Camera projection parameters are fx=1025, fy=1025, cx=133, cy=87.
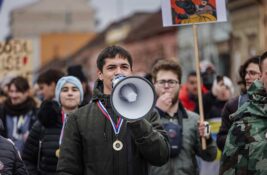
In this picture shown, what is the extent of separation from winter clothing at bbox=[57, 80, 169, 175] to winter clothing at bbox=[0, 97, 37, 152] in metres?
4.32

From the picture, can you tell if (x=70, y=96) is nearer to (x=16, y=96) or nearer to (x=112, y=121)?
(x=16, y=96)

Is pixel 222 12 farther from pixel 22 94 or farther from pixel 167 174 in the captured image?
pixel 22 94

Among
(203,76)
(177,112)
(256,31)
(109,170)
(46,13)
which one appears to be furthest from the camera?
(46,13)

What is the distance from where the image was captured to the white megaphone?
21.5 feet

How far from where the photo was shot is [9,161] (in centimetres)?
710

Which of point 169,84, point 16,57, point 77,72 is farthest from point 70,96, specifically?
point 16,57

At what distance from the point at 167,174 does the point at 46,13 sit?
129268mm

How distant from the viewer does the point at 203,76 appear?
13.8 m

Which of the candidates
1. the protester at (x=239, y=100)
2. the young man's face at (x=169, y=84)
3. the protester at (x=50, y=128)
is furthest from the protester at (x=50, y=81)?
the protester at (x=239, y=100)

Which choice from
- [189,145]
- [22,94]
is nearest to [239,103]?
[189,145]

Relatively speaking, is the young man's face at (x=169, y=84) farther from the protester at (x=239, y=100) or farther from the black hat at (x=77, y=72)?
the black hat at (x=77, y=72)

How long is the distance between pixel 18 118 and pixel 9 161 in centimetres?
449

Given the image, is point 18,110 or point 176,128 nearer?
point 176,128

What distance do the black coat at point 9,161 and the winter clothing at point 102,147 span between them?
0.34 m
